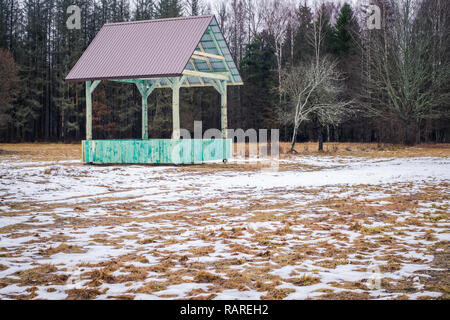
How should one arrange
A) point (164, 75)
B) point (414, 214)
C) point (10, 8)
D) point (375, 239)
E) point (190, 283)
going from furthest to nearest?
point (10, 8) → point (164, 75) → point (414, 214) → point (375, 239) → point (190, 283)

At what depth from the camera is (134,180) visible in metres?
14.9

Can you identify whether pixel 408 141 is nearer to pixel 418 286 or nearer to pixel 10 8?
pixel 418 286

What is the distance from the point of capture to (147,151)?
66.4 ft

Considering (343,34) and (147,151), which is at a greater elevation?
(343,34)

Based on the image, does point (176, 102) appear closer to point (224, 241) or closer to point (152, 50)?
point (152, 50)

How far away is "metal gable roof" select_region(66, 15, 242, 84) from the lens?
64.7 feet

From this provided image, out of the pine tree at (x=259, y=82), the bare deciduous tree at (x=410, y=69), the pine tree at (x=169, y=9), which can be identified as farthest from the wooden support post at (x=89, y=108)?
the pine tree at (x=169, y=9)

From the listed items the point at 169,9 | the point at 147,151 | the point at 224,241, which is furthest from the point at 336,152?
the point at 169,9

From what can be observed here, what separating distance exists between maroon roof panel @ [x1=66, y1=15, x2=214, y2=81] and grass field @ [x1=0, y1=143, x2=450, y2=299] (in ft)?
25.4

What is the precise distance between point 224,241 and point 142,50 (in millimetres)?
15968

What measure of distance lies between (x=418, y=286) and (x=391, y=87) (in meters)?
35.2

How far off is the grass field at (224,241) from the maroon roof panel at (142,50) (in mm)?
7728

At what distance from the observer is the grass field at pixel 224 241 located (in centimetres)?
458
